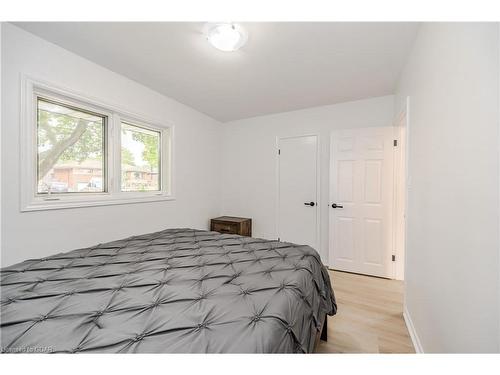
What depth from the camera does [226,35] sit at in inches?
65.0

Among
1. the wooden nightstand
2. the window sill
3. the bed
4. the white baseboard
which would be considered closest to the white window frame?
the window sill

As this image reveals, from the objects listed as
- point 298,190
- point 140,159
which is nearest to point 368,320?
point 298,190

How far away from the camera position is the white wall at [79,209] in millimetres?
1623

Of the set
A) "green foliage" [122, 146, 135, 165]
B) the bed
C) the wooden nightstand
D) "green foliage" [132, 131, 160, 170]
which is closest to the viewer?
the bed

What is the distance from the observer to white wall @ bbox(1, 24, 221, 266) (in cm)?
162

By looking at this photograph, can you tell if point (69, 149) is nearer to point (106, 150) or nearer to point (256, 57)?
point (106, 150)

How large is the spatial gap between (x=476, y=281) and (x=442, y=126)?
808 mm

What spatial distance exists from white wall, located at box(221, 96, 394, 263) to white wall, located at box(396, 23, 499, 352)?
140 cm

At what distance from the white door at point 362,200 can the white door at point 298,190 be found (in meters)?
0.32

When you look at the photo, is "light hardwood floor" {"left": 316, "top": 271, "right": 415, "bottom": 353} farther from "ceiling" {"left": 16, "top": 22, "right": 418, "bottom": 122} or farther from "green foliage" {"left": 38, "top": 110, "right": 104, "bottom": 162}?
"green foliage" {"left": 38, "top": 110, "right": 104, "bottom": 162}

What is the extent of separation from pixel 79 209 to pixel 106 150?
2.29 ft

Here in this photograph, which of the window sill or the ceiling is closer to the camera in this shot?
the ceiling

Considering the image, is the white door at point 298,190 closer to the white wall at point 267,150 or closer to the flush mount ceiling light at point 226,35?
the white wall at point 267,150

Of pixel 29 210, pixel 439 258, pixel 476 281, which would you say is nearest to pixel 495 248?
pixel 476 281
